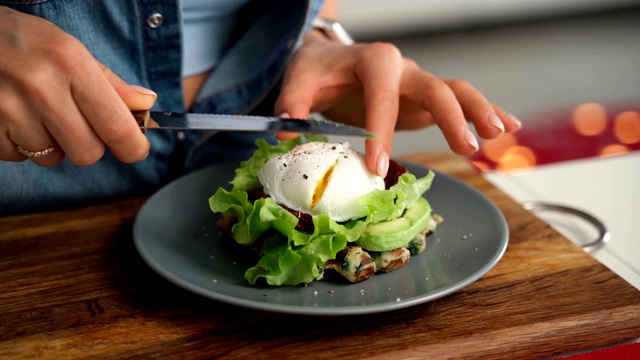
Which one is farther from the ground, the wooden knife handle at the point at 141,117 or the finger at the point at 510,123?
the wooden knife handle at the point at 141,117

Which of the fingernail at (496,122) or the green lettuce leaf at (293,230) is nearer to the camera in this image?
the green lettuce leaf at (293,230)

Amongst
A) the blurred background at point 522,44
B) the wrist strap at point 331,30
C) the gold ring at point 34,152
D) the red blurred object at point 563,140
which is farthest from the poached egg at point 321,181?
the blurred background at point 522,44

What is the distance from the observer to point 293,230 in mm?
1117

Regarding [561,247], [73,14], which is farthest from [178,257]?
[561,247]

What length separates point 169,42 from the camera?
1.51 metres

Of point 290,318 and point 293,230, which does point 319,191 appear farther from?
point 290,318

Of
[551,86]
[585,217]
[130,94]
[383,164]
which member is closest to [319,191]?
[383,164]

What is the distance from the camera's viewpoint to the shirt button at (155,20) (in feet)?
4.80

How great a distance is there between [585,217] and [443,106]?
0.48 metres

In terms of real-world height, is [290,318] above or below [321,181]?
below

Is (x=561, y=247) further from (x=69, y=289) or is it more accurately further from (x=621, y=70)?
(x=621, y=70)

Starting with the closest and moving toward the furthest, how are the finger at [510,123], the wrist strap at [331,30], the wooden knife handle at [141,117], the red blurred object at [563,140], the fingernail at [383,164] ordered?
the wooden knife handle at [141,117], the fingernail at [383,164], the finger at [510,123], the wrist strap at [331,30], the red blurred object at [563,140]

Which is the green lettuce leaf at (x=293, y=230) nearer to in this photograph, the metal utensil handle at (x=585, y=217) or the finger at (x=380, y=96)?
the finger at (x=380, y=96)

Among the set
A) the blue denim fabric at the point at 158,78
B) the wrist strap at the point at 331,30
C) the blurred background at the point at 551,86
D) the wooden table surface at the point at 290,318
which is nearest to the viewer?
the wooden table surface at the point at 290,318
